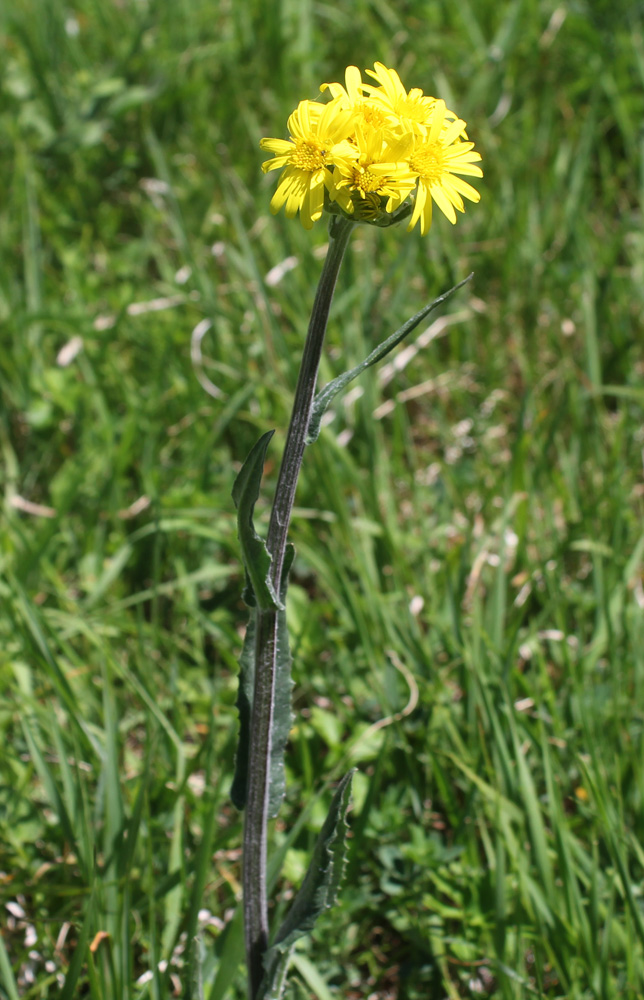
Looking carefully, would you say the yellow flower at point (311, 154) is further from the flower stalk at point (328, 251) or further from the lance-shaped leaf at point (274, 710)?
the lance-shaped leaf at point (274, 710)

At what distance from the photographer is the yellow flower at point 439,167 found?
103 cm

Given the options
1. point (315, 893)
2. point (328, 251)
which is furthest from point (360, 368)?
point (315, 893)

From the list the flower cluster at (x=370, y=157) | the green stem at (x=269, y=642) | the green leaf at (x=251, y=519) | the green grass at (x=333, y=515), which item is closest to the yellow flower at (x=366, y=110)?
the flower cluster at (x=370, y=157)

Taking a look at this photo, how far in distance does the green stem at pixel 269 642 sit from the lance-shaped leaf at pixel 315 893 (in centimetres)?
5

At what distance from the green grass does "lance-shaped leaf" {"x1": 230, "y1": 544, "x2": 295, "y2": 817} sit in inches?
7.3

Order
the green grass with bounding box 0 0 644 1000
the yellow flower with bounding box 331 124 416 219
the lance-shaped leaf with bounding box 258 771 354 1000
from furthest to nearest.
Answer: the green grass with bounding box 0 0 644 1000
the lance-shaped leaf with bounding box 258 771 354 1000
the yellow flower with bounding box 331 124 416 219

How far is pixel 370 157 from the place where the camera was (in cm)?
97

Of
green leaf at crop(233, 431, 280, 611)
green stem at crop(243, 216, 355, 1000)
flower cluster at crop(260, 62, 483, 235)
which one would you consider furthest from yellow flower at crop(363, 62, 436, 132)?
green leaf at crop(233, 431, 280, 611)

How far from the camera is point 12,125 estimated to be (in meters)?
3.38

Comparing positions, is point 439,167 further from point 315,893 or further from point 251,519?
point 315,893

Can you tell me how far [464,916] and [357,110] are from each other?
4.64ft

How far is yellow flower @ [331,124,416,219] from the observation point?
962 mm

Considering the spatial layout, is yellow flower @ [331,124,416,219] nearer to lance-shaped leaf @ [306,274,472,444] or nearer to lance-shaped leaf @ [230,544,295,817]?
lance-shaped leaf @ [306,274,472,444]

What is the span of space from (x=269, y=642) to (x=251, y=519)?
22 cm
